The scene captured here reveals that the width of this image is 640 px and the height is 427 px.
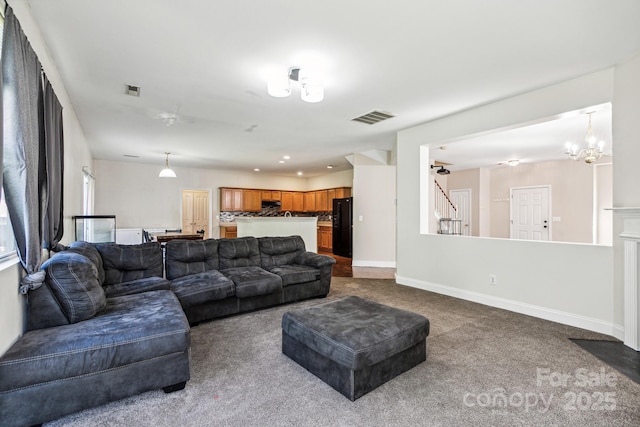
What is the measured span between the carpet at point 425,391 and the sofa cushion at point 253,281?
60cm

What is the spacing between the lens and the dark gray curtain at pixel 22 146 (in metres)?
1.64

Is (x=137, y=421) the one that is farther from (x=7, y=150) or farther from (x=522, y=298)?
(x=522, y=298)

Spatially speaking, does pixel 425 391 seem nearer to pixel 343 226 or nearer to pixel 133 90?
pixel 133 90

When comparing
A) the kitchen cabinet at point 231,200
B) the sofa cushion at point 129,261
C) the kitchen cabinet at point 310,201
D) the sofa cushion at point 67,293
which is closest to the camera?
the sofa cushion at point 67,293

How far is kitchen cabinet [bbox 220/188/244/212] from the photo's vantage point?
31.1 feet

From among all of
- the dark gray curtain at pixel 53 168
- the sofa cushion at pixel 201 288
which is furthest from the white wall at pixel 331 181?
the dark gray curtain at pixel 53 168

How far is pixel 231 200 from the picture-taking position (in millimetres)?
9555

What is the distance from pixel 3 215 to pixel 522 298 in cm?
495

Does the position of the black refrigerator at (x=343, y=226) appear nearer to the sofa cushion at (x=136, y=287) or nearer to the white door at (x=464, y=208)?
the white door at (x=464, y=208)

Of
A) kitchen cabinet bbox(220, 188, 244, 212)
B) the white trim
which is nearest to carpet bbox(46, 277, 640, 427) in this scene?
the white trim

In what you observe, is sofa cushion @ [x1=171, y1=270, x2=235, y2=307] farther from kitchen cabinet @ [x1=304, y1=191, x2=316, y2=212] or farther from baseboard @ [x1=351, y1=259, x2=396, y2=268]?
kitchen cabinet @ [x1=304, y1=191, x2=316, y2=212]

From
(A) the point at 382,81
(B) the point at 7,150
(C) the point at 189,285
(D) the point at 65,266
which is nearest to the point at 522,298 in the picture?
(A) the point at 382,81

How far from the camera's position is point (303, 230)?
6691 mm

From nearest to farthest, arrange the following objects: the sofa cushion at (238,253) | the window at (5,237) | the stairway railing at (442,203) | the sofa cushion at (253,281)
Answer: the window at (5,237) < the sofa cushion at (253,281) < the sofa cushion at (238,253) < the stairway railing at (442,203)
